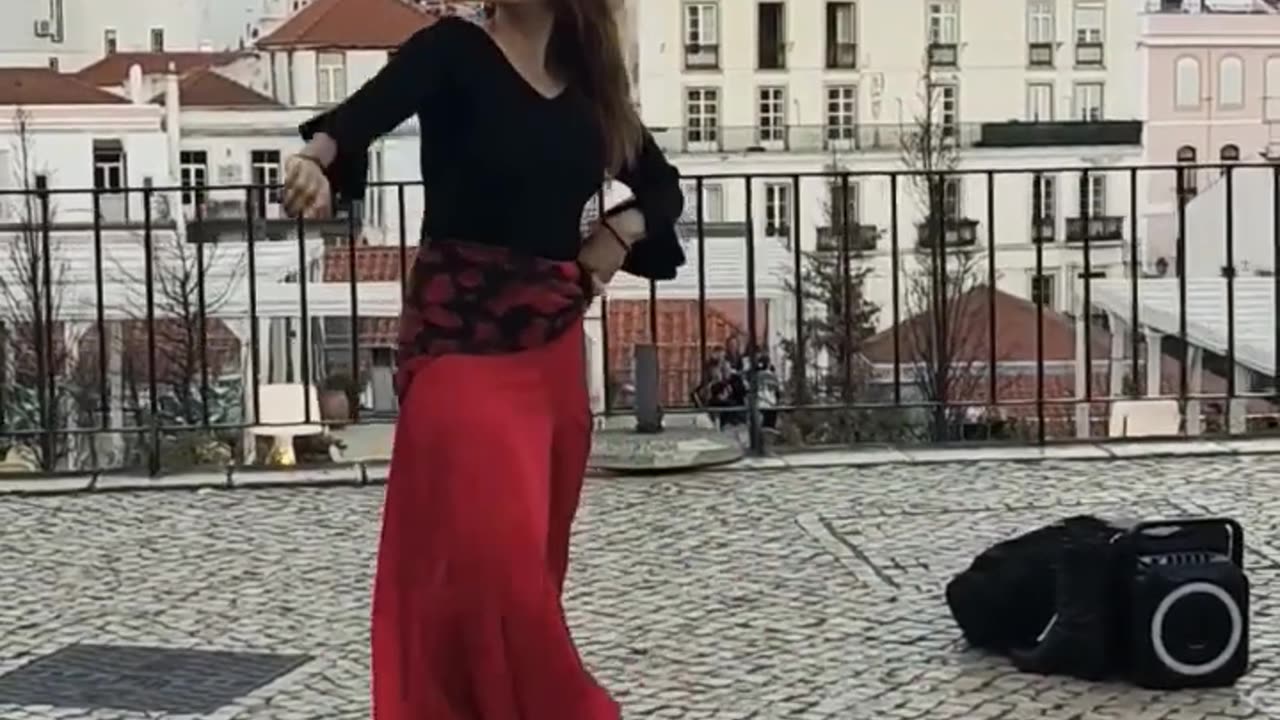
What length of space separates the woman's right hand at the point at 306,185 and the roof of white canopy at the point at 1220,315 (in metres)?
5.34

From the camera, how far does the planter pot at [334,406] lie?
780 centimetres

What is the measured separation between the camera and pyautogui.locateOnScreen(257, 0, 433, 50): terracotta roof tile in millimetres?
61031

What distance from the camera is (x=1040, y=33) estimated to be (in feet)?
175

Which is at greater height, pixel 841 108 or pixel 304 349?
pixel 841 108

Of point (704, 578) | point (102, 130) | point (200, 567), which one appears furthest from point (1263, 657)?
point (102, 130)

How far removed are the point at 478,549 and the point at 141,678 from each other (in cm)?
158

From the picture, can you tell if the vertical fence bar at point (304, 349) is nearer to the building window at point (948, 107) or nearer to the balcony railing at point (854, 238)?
the balcony railing at point (854, 238)

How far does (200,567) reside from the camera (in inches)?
210

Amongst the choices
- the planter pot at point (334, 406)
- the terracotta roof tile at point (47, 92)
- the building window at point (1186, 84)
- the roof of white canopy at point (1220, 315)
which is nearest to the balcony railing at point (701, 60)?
the building window at point (1186, 84)

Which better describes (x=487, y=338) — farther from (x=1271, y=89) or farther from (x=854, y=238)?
(x=1271, y=89)

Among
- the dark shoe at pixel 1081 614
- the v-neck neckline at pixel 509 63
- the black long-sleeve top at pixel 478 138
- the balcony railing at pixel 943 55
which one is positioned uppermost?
the balcony railing at pixel 943 55

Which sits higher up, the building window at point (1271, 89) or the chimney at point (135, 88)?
the chimney at point (135, 88)

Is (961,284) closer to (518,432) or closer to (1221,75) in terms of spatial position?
(518,432)

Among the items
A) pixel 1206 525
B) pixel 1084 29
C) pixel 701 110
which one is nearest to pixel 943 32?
pixel 1084 29
